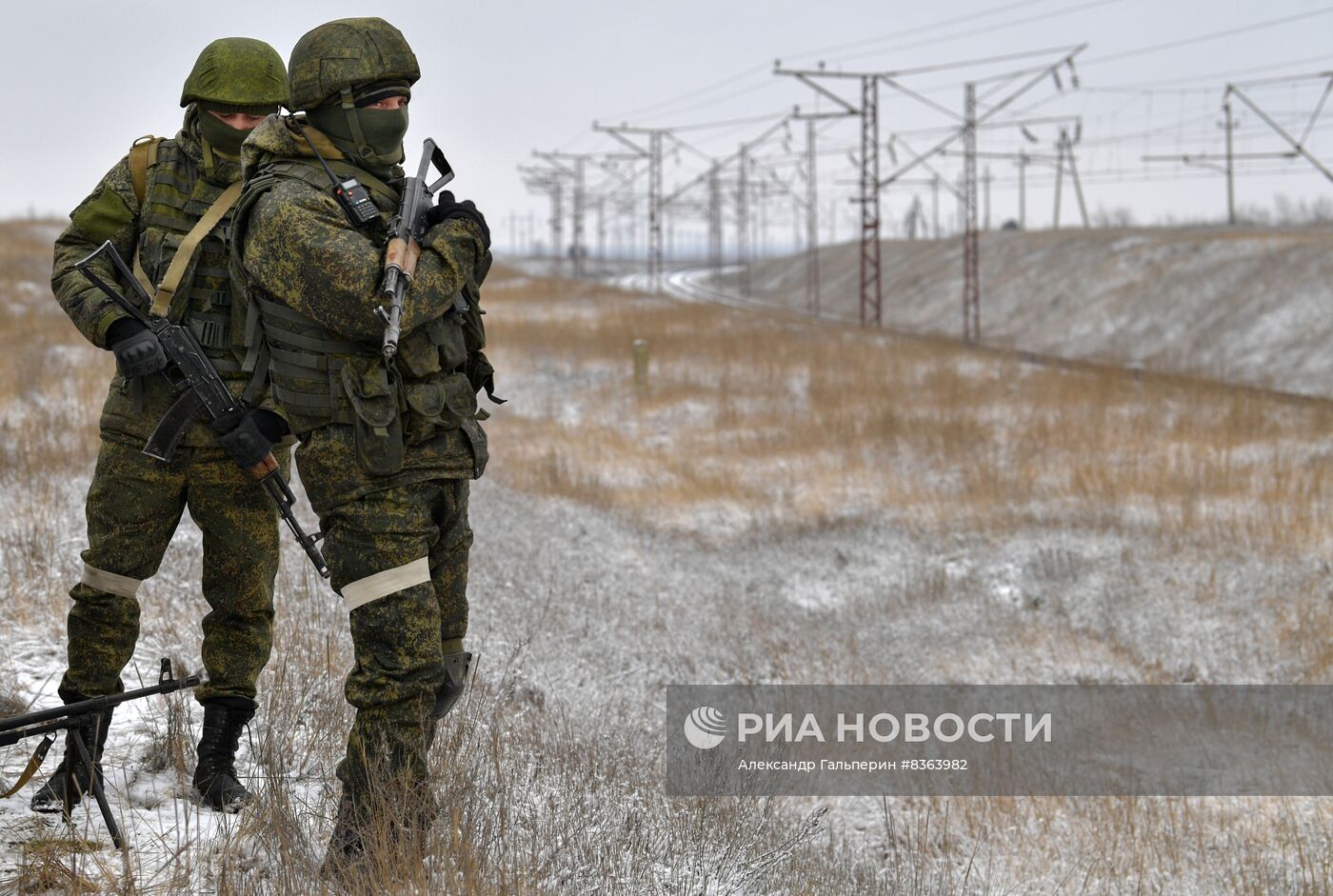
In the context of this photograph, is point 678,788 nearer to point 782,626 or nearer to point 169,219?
point 169,219

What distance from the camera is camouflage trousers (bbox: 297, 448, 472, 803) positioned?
2.64 metres

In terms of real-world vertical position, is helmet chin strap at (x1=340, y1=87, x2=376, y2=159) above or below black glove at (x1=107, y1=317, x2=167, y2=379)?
above

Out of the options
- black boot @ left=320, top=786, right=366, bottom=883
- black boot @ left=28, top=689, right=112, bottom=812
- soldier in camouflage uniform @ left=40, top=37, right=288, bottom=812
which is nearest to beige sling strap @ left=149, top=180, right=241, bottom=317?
soldier in camouflage uniform @ left=40, top=37, right=288, bottom=812

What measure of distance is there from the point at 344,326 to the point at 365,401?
18 centimetres

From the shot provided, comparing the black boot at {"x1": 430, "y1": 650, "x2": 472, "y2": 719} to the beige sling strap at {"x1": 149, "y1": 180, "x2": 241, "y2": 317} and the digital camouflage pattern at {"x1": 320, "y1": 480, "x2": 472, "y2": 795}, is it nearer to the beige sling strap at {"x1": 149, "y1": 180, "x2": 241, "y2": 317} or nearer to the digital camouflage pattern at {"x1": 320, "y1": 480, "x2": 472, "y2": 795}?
the digital camouflage pattern at {"x1": 320, "y1": 480, "x2": 472, "y2": 795}

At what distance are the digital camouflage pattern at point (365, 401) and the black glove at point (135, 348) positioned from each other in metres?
0.35

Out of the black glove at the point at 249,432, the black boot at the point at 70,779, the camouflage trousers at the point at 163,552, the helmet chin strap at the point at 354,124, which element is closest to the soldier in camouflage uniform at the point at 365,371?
the helmet chin strap at the point at 354,124

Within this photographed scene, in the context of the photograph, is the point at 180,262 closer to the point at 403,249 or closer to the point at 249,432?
the point at 249,432

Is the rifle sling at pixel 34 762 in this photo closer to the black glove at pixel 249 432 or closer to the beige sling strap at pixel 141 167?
the black glove at pixel 249 432

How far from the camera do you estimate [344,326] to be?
260 cm

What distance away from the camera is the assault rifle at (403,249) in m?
2.51

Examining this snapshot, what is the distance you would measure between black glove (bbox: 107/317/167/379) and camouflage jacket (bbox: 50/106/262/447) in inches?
2.1

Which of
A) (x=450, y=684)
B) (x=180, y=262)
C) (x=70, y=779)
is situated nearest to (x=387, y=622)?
(x=450, y=684)
